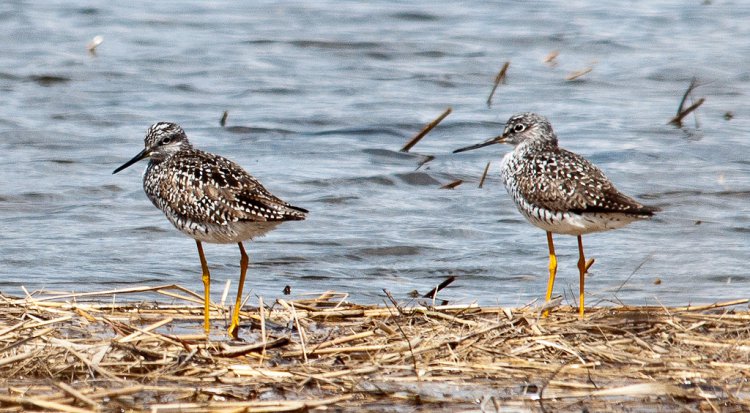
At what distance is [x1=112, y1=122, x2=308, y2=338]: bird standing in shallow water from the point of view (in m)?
7.48

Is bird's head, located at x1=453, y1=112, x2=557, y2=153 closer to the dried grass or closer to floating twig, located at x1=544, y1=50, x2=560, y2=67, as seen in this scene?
the dried grass

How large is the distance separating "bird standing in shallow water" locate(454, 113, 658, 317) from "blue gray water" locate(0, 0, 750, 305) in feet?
1.73

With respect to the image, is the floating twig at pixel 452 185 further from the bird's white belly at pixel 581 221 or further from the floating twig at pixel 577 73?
the floating twig at pixel 577 73

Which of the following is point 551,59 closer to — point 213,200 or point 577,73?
point 577,73

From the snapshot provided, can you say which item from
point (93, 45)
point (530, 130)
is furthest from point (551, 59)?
point (530, 130)

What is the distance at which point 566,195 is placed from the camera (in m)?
7.80

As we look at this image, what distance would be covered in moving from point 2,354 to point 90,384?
572mm

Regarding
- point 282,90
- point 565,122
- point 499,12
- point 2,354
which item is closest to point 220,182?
point 2,354

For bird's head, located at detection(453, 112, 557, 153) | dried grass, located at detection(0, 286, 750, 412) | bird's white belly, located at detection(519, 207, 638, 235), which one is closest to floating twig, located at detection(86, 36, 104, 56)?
bird's head, located at detection(453, 112, 557, 153)

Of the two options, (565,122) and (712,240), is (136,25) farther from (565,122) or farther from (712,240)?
(712,240)

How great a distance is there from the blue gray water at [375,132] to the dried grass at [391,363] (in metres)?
1.17

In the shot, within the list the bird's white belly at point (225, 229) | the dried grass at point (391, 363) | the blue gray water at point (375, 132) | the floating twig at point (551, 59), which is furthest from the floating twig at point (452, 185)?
the floating twig at point (551, 59)

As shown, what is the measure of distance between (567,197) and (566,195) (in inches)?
0.6

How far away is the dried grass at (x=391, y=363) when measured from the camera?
5691 millimetres
